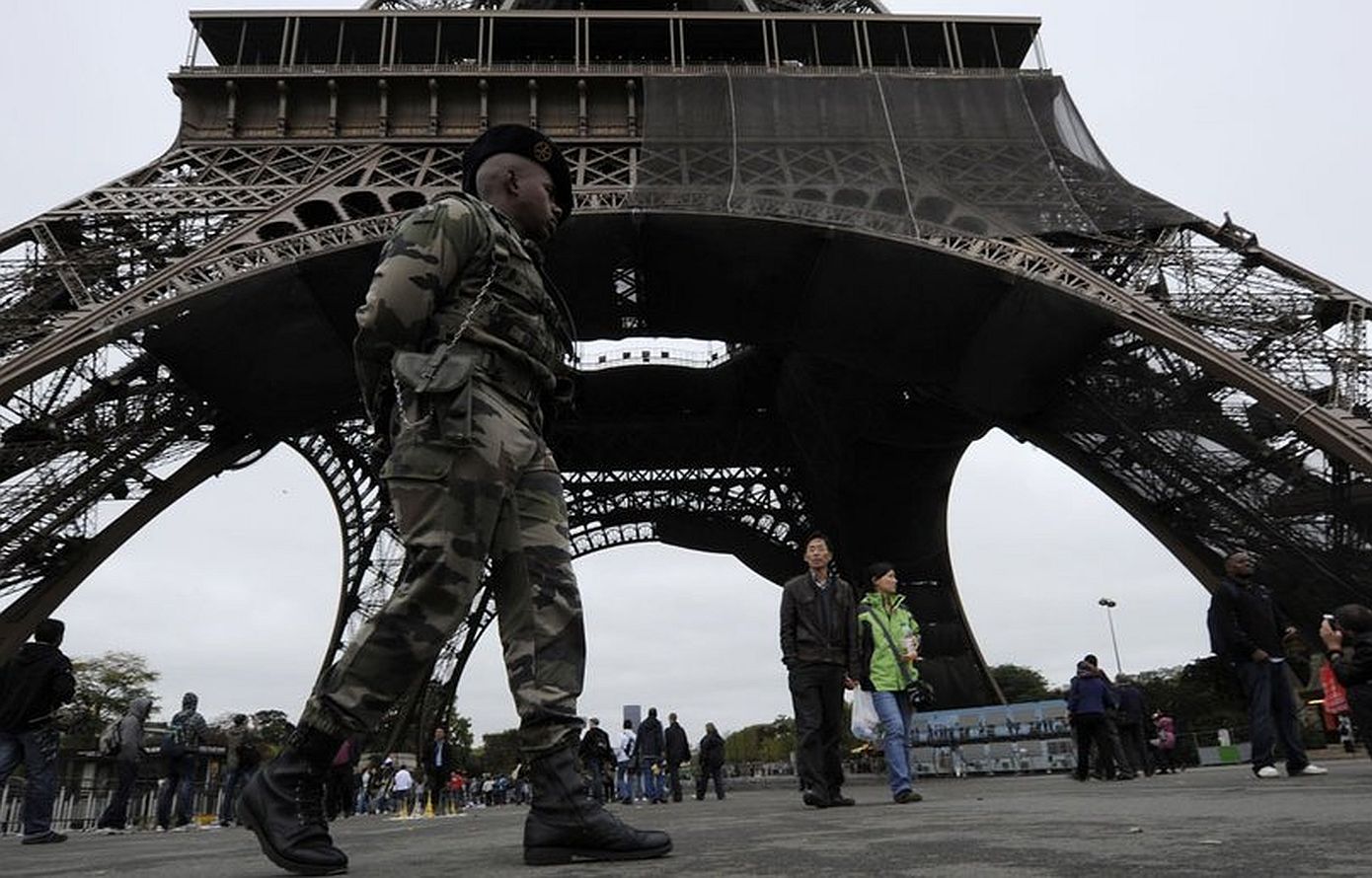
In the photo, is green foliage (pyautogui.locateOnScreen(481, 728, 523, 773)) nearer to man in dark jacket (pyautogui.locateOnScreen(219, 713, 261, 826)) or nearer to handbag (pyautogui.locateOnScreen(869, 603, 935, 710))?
man in dark jacket (pyautogui.locateOnScreen(219, 713, 261, 826))

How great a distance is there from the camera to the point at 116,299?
12.2m

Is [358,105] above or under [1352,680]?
above

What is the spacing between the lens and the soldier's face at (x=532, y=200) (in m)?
3.04

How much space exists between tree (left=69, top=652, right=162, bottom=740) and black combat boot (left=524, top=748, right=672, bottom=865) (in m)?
44.4

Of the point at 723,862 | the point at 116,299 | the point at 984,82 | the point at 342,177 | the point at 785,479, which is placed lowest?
the point at 723,862

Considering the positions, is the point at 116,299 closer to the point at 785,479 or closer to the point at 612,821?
the point at 612,821

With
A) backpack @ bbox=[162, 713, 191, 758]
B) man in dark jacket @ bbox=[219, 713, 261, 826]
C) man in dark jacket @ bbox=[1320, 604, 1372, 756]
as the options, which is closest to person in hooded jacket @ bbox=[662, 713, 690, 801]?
man in dark jacket @ bbox=[219, 713, 261, 826]

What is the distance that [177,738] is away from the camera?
9.88 m

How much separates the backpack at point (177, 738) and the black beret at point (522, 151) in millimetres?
9079

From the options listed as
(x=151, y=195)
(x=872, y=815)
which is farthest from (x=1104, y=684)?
(x=151, y=195)

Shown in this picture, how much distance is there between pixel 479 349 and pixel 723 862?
5.10 ft

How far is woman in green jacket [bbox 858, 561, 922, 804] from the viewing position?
6074 millimetres

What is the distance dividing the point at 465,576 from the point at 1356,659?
18.0 feet

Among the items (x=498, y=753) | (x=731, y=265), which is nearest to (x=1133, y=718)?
(x=731, y=265)
